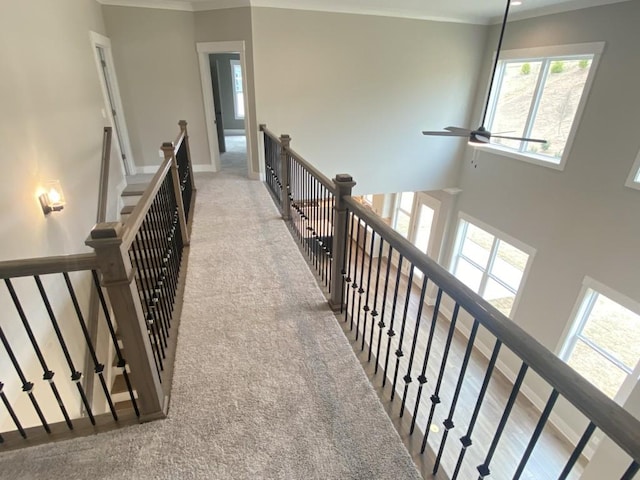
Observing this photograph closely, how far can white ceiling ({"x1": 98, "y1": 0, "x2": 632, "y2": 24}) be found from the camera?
4922mm

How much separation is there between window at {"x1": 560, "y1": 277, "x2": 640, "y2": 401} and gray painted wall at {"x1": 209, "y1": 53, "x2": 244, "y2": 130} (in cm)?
948

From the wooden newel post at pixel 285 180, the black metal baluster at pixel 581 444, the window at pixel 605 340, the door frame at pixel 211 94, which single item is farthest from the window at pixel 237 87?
the black metal baluster at pixel 581 444

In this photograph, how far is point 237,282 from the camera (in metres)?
2.79

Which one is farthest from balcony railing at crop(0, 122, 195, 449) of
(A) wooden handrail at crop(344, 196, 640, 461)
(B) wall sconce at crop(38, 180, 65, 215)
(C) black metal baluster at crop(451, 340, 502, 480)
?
(C) black metal baluster at crop(451, 340, 502, 480)

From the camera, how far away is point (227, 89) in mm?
9805

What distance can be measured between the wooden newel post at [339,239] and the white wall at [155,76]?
4.61 meters

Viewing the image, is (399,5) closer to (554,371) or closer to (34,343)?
(554,371)

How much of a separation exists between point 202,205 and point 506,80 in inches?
224

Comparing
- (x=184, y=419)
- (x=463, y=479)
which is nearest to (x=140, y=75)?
(x=184, y=419)

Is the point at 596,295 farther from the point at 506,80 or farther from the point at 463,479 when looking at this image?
the point at 506,80

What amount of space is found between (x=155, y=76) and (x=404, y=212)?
255 inches

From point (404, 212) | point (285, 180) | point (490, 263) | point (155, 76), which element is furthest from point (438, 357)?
point (155, 76)

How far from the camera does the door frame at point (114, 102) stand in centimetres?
484

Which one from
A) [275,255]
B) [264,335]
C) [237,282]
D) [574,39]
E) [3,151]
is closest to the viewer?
[264,335]
